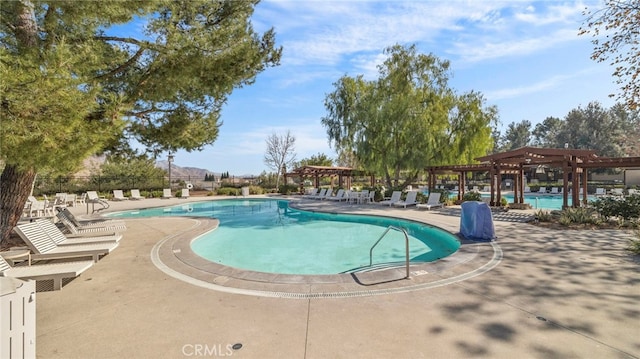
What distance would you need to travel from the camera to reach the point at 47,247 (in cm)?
552

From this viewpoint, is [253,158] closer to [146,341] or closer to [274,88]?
[274,88]

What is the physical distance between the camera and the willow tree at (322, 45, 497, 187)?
699 inches

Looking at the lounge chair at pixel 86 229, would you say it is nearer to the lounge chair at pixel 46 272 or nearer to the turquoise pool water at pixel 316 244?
the turquoise pool water at pixel 316 244

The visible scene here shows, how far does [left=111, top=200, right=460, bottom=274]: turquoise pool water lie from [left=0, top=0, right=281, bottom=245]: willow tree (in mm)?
3293

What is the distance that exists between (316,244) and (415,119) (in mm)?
11562

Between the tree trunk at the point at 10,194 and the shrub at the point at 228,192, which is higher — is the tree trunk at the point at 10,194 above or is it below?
above

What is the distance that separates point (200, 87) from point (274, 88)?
6.62 meters

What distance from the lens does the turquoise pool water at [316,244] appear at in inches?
292

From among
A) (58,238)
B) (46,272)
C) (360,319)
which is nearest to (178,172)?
(58,238)

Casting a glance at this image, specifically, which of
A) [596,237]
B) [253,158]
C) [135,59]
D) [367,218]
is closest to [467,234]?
[596,237]

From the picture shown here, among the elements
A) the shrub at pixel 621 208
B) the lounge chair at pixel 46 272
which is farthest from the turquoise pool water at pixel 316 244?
the shrub at pixel 621 208

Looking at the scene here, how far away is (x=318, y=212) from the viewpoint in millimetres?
15070

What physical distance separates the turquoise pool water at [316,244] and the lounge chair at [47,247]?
2.51 meters

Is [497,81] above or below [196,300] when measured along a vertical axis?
above
